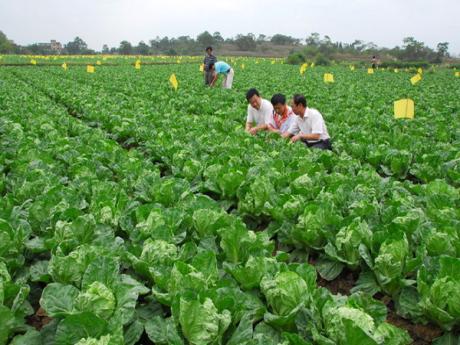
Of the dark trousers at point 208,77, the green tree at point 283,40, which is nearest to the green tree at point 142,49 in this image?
the green tree at point 283,40

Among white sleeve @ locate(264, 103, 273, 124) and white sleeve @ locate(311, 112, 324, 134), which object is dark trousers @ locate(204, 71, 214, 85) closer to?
white sleeve @ locate(264, 103, 273, 124)

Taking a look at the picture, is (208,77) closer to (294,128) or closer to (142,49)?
(294,128)

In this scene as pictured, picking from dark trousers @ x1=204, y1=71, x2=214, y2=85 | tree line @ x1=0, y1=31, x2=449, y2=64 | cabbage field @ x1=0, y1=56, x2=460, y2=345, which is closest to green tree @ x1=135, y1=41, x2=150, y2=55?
tree line @ x1=0, y1=31, x2=449, y2=64

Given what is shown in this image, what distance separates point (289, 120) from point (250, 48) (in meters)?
76.3

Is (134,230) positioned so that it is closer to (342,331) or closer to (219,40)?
(342,331)

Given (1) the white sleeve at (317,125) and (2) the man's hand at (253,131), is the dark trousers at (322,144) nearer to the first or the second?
(1) the white sleeve at (317,125)

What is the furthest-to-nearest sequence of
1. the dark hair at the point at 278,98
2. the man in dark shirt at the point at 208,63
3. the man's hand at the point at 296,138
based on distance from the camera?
the man in dark shirt at the point at 208,63 < the dark hair at the point at 278,98 < the man's hand at the point at 296,138

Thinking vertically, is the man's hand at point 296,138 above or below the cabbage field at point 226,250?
above

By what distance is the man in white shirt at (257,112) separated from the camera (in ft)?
26.0

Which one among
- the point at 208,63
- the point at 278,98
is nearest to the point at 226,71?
the point at 208,63

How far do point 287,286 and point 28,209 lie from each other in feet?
7.23

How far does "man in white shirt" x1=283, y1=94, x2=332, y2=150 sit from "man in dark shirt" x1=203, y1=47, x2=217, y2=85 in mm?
10551

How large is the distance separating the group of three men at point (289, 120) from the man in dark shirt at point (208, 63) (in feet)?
30.7

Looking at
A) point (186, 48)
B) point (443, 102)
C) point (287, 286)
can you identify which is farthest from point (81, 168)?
point (186, 48)
